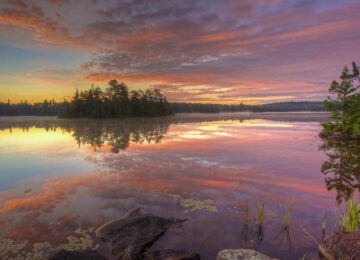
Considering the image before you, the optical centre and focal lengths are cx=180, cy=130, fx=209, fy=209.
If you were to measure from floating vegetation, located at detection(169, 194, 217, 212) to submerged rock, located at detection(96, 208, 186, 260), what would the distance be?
3.20 ft

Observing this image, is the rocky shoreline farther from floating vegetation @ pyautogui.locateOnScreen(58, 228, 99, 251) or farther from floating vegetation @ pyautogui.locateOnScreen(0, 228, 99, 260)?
floating vegetation @ pyautogui.locateOnScreen(0, 228, 99, 260)

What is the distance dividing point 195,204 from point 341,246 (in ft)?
13.8

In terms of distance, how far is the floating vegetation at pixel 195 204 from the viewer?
720 cm

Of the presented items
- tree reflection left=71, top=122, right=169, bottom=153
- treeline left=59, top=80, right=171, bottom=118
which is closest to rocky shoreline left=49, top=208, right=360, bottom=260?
tree reflection left=71, top=122, right=169, bottom=153

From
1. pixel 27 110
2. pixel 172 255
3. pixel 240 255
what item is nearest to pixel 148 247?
pixel 172 255

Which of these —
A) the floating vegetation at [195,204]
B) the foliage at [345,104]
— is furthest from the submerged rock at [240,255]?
the foliage at [345,104]

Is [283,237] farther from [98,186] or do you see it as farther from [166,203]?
[98,186]

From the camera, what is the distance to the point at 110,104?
81.4m

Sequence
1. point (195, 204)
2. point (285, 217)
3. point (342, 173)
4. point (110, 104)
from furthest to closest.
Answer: point (110, 104)
point (342, 173)
point (195, 204)
point (285, 217)

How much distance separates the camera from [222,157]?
1484 centimetres

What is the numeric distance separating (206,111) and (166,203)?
175776 millimetres

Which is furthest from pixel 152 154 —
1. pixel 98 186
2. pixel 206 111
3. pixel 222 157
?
pixel 206 111

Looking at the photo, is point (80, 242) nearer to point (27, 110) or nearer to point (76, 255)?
point (76, 255)

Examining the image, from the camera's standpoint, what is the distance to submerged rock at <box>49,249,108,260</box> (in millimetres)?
Answer: 4379
